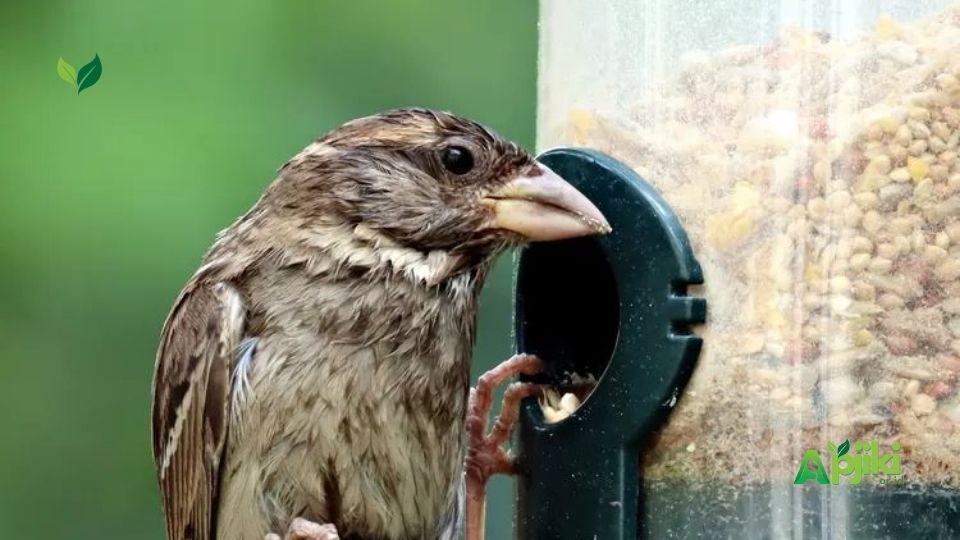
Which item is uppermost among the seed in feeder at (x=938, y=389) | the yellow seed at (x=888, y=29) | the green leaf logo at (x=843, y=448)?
the yellow seed at (x=888, y=29)

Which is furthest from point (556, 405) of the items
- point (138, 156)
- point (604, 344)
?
point (138, 156)

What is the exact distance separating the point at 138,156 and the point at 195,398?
5.83 feet

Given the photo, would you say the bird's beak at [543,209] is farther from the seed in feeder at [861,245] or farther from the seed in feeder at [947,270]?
the seed in feeder at [947,270]

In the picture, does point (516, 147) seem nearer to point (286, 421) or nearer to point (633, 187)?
point (633, 187)

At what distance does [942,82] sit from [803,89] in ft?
0.78

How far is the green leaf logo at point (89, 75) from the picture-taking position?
5520 mm

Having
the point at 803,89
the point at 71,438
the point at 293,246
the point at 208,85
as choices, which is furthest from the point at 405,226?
the point at 71,438

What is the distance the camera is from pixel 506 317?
6465 millimetres

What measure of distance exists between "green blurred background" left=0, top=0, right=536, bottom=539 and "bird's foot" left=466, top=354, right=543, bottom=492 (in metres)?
1.72

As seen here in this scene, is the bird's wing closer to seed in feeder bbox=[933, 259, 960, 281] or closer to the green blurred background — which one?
seed in feeder bbox=[933, 259, 960, 281]

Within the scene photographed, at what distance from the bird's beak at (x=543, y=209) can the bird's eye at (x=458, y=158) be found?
8 centimetres

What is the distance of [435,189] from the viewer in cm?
386

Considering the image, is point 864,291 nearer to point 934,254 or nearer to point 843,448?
point 934,254

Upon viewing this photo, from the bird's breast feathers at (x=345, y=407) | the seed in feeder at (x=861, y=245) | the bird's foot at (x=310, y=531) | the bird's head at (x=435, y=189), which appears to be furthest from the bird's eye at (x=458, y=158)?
the seed in feeder at (x=861, y=245)
